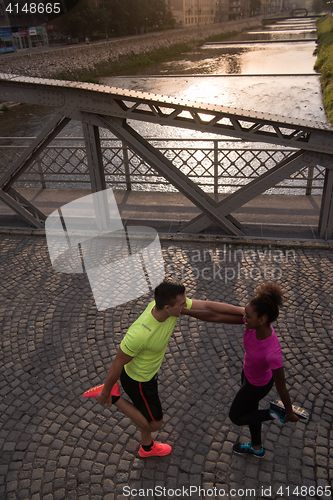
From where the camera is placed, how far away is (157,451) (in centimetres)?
342

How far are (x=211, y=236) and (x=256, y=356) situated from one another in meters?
4.33

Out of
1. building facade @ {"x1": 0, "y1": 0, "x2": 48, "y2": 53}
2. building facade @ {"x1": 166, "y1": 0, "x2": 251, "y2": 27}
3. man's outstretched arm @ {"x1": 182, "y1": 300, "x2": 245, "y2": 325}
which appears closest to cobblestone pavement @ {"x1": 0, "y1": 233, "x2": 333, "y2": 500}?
man's outstretched arm @ {"x1": 182, "y1": 300, "x2": 245, "y2": 325}

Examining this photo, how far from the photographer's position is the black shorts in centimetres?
307

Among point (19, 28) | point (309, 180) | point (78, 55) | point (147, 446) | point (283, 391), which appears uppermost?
point (19, 28)

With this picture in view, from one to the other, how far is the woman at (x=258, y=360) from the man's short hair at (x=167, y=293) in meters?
0.27

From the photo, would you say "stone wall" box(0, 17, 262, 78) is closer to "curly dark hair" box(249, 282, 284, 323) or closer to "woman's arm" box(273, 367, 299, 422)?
"curly dark hair" box(249, 282, 284, 323)

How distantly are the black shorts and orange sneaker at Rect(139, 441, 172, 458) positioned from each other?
404 mm

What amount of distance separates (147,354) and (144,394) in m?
0.39

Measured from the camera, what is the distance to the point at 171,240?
710 cm

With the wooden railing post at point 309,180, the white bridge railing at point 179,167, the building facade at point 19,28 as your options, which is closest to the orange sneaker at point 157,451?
the white bridge railing at point 179,167

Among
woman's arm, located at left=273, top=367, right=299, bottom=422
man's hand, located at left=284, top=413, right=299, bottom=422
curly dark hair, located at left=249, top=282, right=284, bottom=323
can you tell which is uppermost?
curly dark hair, located at left=249, top=282, right=284, bottom=323

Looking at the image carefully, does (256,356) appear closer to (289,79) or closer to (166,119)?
(166,119)

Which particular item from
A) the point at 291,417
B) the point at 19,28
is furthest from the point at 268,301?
the point at 19,28

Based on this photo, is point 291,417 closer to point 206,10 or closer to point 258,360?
point 258,360
